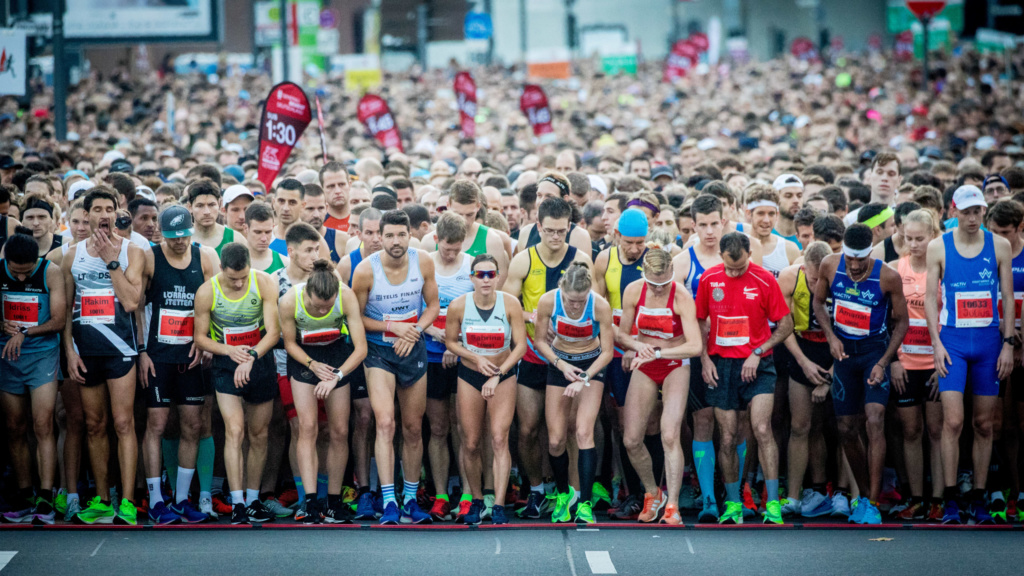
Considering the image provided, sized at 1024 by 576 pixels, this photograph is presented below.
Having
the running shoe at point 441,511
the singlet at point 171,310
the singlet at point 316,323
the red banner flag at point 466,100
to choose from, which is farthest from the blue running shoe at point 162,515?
the red banner flag at point 466,100

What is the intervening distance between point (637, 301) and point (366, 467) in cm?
227

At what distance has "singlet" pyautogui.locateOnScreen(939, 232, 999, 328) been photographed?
7.74 meters

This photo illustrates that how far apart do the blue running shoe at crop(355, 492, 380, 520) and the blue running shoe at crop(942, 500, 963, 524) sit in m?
3.90

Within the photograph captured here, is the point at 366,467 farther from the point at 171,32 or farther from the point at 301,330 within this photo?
the point at 171,32

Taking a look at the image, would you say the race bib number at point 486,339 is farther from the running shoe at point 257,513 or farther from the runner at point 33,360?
the runner at point 33,360

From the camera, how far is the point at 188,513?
7660mm

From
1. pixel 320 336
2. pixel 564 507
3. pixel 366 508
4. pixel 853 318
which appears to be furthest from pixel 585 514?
pixel 853 318

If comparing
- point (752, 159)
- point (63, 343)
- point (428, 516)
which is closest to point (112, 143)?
point (752, 159)

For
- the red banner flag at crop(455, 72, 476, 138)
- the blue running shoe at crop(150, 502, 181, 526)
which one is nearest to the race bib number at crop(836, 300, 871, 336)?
the blue running shoe at crop(150, 502, 181, 526)

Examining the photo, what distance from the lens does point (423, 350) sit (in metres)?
7.82

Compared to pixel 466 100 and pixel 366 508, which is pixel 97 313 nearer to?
pixel 366 508

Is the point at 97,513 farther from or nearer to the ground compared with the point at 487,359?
nearer to the ground

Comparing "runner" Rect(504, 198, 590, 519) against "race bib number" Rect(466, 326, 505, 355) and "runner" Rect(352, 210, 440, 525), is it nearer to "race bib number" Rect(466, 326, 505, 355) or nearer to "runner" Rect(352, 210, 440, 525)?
"race bib number" Rect(466, 326, 505, 355)

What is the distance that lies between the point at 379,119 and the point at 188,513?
35.1ft
